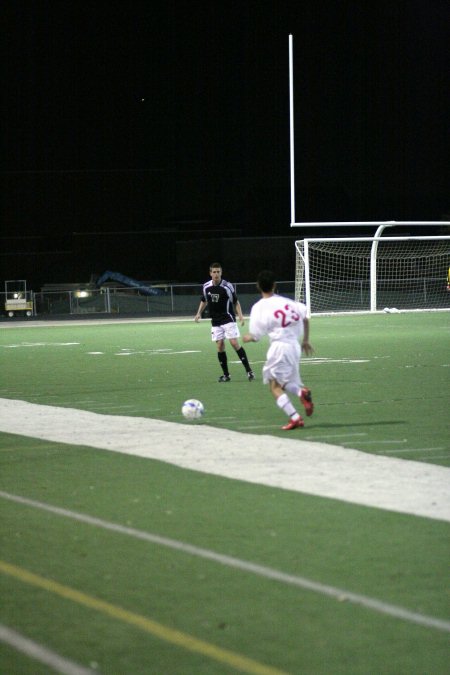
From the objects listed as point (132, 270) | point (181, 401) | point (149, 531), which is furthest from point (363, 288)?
point (149, 531)

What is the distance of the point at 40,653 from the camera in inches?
189

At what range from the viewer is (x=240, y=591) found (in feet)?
18.7

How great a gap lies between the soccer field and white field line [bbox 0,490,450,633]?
12mm

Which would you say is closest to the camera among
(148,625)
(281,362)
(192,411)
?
(148,625)

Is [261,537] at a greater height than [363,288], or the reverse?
[261,537]

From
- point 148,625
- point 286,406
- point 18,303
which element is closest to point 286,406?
point 286,406

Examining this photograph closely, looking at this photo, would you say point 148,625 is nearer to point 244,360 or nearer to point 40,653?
point 40,653

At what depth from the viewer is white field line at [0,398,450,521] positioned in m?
8.14

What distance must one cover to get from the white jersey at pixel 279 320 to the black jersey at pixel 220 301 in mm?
6813

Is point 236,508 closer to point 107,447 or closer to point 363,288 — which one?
point 107,447

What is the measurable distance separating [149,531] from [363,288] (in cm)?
4978

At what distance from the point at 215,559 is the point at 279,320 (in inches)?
232

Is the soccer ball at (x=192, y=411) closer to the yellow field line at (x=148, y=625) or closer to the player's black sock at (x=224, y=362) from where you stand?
the player's black sock at (x=224, y=362)

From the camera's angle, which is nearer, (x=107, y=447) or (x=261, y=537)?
(x=261, y=537)
